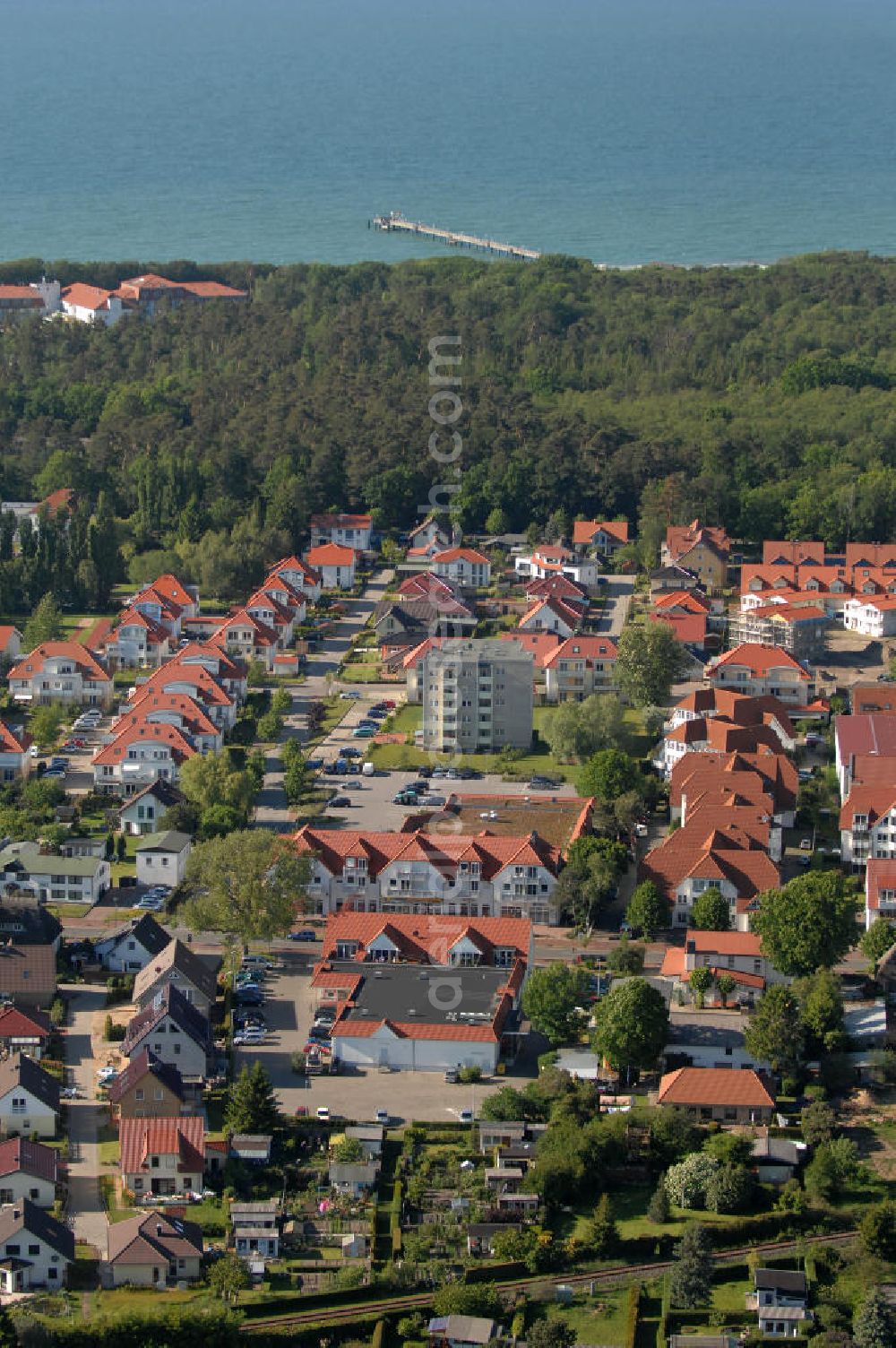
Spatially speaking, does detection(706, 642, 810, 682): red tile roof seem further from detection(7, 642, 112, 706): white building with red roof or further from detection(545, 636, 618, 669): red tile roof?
detection(7, 642, 112, 706): white building with red roof

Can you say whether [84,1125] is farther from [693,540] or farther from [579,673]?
[693,540]

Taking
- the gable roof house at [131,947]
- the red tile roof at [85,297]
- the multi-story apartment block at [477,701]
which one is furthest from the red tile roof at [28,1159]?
the red tile roof at [85,297]

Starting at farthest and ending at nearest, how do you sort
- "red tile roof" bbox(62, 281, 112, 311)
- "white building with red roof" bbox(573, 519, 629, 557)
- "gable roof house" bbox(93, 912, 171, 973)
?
"red tile roof" bbox(62, 281, 112, 311) < "white building with red roof" bbox(573, 519, 629, 557) < "gable roof house" bbox(93, 912, 171, 973)

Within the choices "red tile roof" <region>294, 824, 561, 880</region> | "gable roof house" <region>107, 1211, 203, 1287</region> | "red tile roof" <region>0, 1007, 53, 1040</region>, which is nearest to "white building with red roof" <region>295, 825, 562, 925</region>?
"red tile roof" <region>294, 824, 561, 880</region>

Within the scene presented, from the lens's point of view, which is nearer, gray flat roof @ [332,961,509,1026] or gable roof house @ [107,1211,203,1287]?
gable roof house @ [107,1211,203,1287]

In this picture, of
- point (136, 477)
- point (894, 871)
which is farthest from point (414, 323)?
point (894, 871)

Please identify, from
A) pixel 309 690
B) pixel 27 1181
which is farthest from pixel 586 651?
pixel 27 1181
